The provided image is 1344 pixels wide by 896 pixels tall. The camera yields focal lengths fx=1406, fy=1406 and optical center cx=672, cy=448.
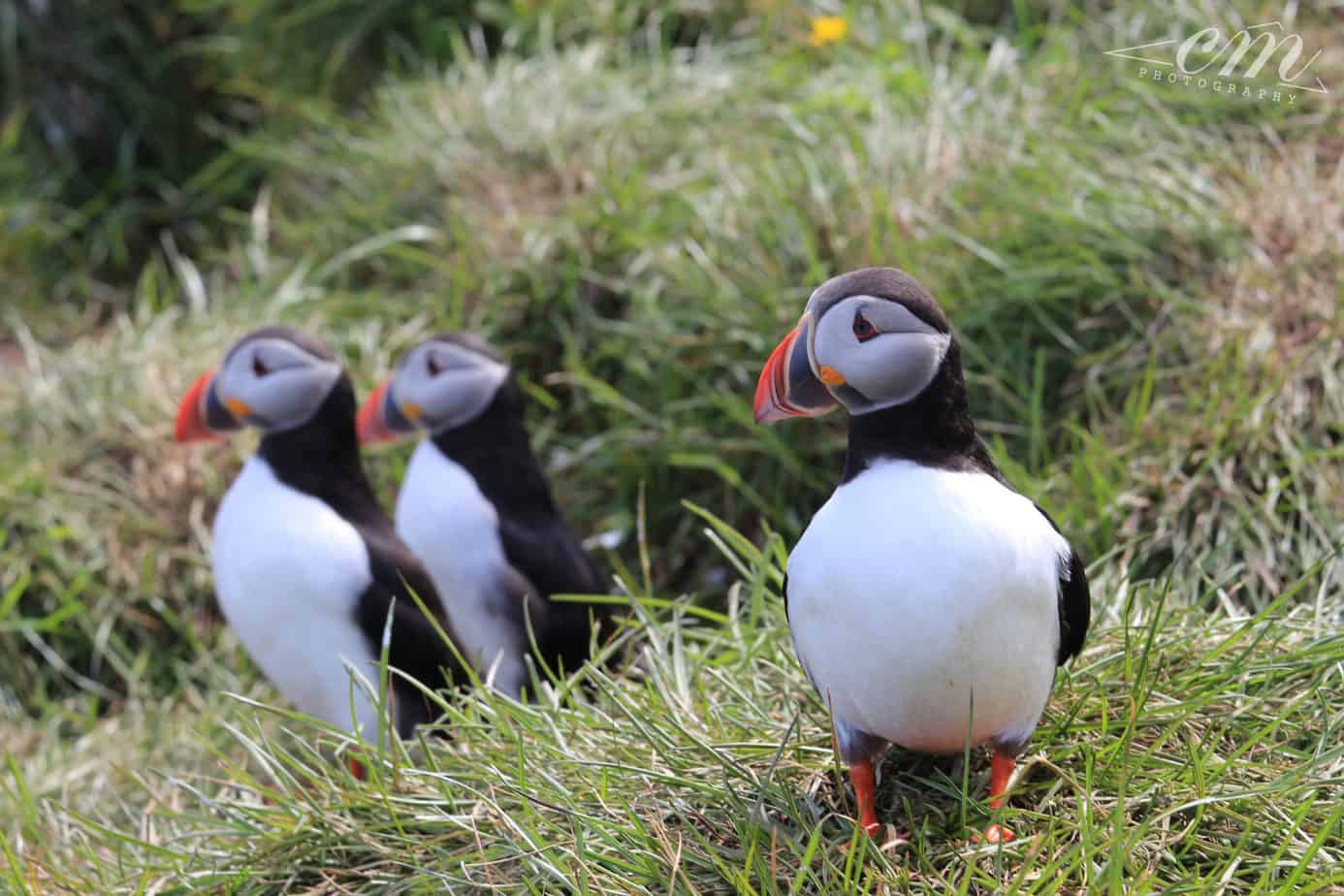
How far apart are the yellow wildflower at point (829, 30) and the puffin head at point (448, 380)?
214 cm

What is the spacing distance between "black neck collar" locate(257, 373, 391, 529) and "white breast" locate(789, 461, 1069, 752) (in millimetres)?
1652

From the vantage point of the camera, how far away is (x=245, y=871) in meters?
2.46

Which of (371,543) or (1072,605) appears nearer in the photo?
(1072,605)

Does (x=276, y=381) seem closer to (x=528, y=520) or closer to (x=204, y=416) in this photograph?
(x=204, y=416)

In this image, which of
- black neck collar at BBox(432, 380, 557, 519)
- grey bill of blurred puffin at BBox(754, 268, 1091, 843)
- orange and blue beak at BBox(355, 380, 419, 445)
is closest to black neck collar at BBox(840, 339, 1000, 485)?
grey bill of blurred puffin at BBox(754, 268, 1091, 843)

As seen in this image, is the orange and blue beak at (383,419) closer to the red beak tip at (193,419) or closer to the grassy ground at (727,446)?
the red beak tip at (193,419)

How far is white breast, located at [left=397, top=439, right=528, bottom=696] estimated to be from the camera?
3623mm

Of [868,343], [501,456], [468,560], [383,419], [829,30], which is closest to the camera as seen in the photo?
[868,343]

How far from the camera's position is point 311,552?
3.34 meters

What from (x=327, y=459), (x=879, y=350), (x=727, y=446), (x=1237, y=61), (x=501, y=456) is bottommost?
(x=727, y=446)

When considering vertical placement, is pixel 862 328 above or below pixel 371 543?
above

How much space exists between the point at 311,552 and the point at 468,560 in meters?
0.44

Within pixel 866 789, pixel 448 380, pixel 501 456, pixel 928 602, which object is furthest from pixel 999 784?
pixel 448 380

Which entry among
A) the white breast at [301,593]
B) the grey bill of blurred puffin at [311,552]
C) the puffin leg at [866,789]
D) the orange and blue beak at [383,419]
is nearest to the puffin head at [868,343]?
the puffin leg at [866,789]
